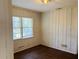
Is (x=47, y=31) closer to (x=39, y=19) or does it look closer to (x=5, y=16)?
(x=39, y=19)

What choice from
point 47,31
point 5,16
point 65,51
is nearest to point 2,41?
point 5,16

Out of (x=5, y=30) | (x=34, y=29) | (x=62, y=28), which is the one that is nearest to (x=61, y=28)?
(x=62, y=28)

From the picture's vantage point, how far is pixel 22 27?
4.29m

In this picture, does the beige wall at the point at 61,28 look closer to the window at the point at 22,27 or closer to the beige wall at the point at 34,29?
the beige wall at the point at 34,29

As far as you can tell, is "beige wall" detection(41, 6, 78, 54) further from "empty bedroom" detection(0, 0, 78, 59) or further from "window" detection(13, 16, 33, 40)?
"window" detection(13, 16, 33, 40)

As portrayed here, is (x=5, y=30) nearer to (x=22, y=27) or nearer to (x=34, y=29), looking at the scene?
(x=22, y=27)

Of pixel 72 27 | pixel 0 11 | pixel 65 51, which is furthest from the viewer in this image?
pixel 65 51

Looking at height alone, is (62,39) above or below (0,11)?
below

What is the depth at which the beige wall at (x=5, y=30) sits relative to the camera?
2.80 ft

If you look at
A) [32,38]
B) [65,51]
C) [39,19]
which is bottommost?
[65,51]

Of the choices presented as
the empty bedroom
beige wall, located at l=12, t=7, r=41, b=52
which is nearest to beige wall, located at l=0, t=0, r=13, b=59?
the empty bedroom

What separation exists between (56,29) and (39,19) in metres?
1.44

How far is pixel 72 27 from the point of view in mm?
3775

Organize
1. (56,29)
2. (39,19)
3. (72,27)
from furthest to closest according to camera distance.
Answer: (39,19)
(56,29)
(72,27)
